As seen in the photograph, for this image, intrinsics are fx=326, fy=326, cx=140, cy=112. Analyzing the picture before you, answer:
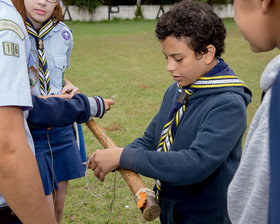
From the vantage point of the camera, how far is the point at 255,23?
3.40ft

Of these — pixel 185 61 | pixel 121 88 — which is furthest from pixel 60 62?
pixel 121 88

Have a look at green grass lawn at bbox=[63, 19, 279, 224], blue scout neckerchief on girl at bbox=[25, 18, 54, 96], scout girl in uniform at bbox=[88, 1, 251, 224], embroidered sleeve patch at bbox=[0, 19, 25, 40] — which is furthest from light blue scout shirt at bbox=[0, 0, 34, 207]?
blue scout neckerchief on girl at bbox=[25, 18, 54, 96]

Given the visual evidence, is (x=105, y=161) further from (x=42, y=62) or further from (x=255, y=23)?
(x=42, y=62)

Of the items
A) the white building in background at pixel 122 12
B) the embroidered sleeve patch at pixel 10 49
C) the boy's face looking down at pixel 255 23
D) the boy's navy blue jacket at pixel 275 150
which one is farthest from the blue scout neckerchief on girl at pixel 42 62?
the white building in background at pixel 122 12

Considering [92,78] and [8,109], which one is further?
[92,78]

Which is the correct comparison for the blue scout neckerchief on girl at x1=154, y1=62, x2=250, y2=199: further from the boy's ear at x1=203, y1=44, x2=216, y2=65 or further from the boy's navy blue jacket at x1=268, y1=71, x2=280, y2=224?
the boy's navy blue jacket at x1=268, y1=71, x2=280, y2=224

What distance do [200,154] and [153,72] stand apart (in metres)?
8.68

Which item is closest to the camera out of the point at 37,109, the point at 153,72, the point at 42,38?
the point at 37,109

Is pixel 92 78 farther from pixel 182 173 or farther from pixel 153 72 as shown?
pixel 182 173

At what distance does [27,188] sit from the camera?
3.97 feet

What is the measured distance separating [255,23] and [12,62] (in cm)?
84

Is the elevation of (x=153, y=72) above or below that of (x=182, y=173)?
below

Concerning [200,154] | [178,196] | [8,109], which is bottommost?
[178,196]

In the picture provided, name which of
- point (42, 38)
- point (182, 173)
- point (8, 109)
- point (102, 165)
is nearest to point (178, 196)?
point (182, 173)
